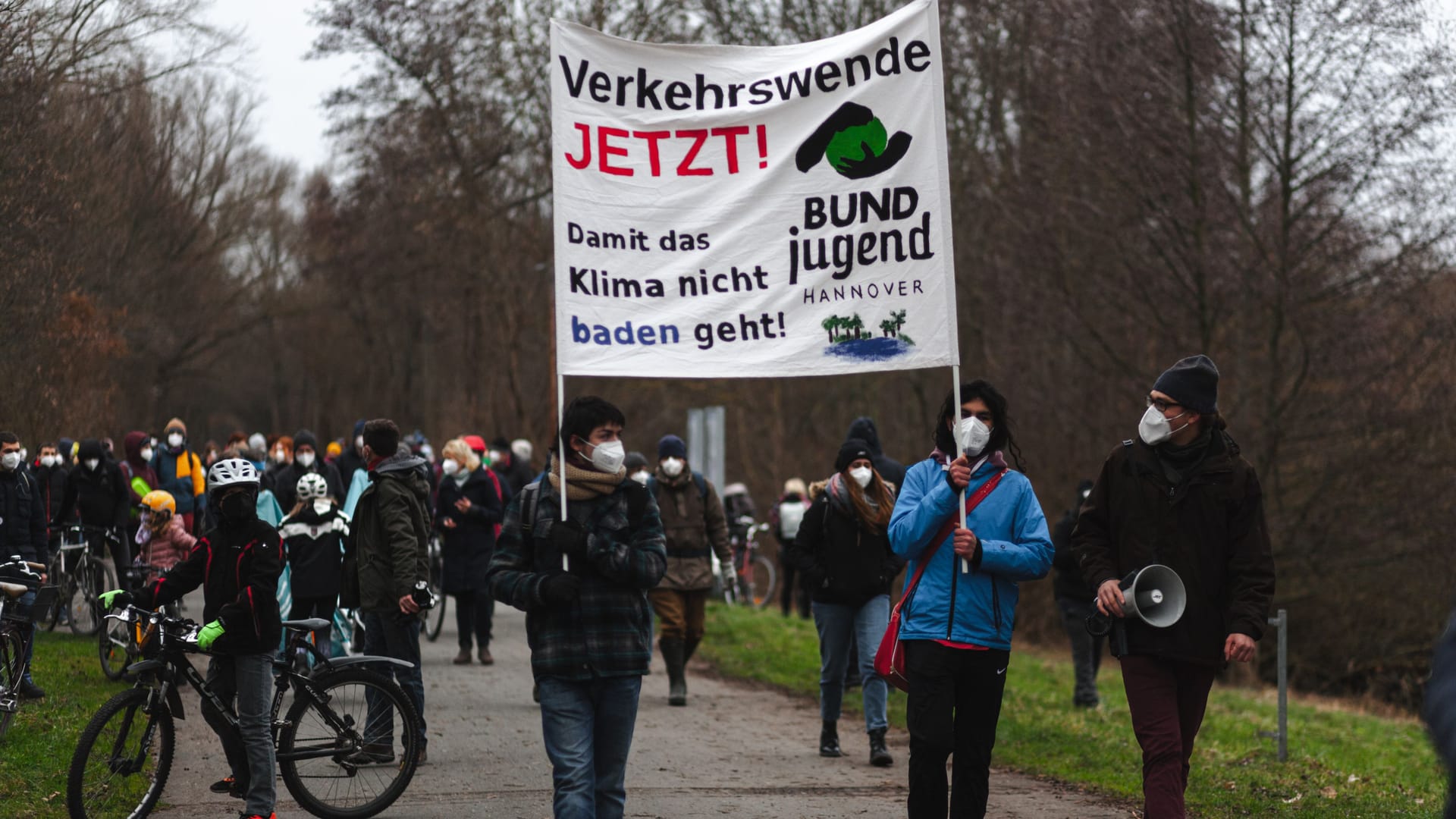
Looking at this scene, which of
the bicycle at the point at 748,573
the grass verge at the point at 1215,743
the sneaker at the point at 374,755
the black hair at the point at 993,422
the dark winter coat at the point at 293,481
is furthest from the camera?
the bicycle at the point at 748,573

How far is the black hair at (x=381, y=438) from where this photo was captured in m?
9.43

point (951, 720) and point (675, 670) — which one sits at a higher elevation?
point (951, 720)

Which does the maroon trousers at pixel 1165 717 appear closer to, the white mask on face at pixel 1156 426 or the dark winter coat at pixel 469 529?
the white mask on face at pixel 1156 426

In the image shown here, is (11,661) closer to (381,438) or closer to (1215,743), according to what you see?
(381,438)

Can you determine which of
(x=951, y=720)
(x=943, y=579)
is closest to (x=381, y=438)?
(x=943, y=579)

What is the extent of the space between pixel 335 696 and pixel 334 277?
108 feet

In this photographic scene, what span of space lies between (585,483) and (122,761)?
118 inches

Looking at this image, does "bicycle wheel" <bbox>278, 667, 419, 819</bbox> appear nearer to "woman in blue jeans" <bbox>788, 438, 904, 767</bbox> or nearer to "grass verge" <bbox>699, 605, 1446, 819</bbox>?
"woman in blue jeans" <bbox>788, 438, 904, 767</bbox>

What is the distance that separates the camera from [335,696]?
817 centimetres

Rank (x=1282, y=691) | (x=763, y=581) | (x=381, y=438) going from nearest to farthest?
(x=381, y=438)
(x=1282, y=691)
(x=763, y=581)

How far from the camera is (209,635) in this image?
287 inches

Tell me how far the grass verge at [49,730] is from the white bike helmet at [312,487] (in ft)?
6.15

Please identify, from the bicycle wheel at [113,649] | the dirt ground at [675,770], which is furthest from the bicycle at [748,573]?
the bicycle wheel at [113,649]

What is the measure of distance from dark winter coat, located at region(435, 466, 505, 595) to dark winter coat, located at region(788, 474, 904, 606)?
4891 mm
